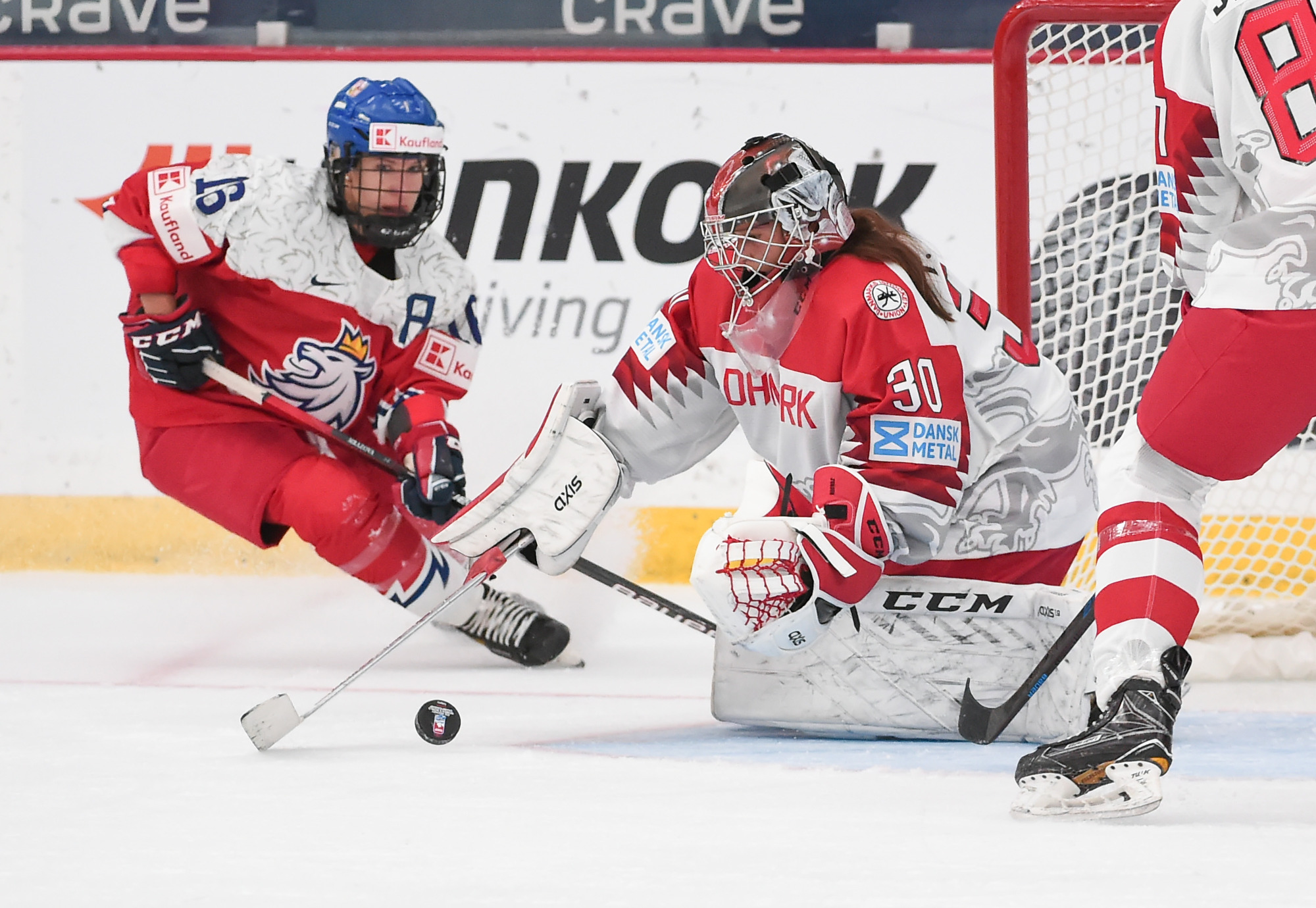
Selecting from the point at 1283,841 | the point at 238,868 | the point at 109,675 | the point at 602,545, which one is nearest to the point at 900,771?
the point at 1283,841

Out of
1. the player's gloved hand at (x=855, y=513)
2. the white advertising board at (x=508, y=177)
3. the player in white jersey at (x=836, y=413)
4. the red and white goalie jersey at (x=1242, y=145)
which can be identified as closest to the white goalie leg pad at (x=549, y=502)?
the player in white jersey at (x=836, y=413)

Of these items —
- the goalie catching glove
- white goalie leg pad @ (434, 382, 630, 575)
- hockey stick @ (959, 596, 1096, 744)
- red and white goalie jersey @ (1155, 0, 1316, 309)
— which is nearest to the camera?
red and white goalie jersey @ (1155, 0, 1316, 309)

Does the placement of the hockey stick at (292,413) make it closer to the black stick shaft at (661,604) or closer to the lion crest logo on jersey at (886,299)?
the black stick shaft at (661,604)

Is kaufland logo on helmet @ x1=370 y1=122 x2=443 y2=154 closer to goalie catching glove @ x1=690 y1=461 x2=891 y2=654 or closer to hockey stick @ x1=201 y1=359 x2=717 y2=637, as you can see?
hockey stick @ x1=201 y1=359 x2=717 y2=637

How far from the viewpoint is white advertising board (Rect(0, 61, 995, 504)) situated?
3.93 m

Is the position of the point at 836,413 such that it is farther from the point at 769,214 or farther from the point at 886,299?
the point at 769,214

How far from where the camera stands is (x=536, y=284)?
396 cm

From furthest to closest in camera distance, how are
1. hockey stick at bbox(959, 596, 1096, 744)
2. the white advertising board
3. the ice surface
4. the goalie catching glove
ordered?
the white advertising board
hockey stick at bbox(959, 596, 1096, 744)
the goalie catching glove
the ice surface

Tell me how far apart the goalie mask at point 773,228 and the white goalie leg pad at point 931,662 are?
15.7 inches

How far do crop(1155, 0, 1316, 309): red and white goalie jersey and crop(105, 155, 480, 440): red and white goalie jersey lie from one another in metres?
1.76

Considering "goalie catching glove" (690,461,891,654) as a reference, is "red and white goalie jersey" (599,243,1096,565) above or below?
above

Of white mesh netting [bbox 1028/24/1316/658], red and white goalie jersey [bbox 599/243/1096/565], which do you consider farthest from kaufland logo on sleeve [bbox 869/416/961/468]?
white mesh netting [bbox 1028/24/1316/658]

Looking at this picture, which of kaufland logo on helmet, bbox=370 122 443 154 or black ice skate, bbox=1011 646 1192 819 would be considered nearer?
black ice skate, bbox=1011 646 1192 819

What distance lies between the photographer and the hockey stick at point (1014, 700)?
2.14 m
